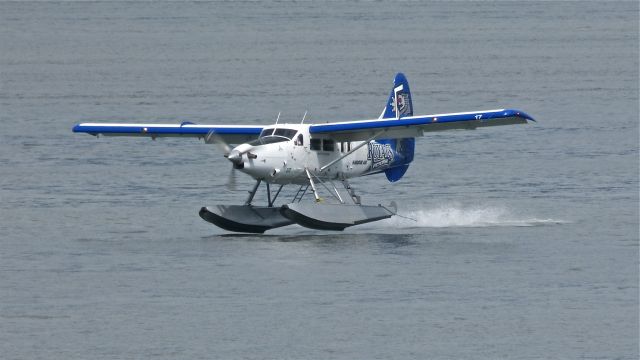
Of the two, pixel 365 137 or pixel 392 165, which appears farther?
pixel 392 165

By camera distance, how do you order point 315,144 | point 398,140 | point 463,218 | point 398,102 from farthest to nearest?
point 398,102
point 398,140
point 463,218
point 315,144

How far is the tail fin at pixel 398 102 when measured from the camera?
122 feet

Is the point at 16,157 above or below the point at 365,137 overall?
below

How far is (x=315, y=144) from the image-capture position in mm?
33438

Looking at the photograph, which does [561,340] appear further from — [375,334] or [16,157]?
[16,157]

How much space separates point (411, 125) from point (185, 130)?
19.2ft

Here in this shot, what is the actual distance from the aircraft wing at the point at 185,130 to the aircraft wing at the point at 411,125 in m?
2.19

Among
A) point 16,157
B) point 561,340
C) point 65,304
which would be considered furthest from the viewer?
point 16,157

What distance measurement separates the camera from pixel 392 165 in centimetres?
3694

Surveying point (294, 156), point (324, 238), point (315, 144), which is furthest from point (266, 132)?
point (324, 238)

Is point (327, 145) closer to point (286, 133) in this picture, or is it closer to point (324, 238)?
point (286, 133)

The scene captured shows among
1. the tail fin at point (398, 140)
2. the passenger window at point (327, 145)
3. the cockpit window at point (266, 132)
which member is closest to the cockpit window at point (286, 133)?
the cockpit window at point (266, 132)

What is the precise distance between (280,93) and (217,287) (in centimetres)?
5358

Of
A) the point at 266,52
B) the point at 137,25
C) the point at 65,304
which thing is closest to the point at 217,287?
the point at 65,304
